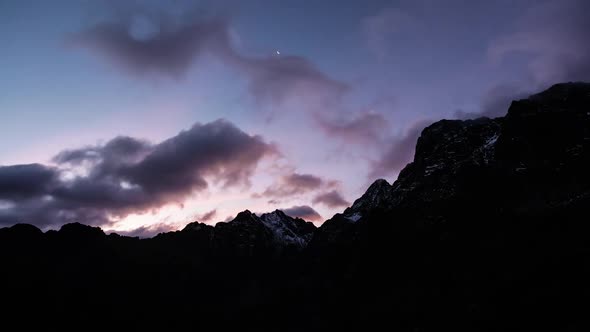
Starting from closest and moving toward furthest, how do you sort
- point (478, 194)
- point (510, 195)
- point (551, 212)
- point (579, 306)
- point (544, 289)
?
point (579, 306) → point (544, 289) → point (551, 212) → point (510, 195) → point (478, 194)

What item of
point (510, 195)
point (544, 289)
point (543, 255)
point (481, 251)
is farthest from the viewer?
point (510, 195)

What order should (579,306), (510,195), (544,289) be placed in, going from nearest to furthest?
(579,306) → (544,289) → (510,195)

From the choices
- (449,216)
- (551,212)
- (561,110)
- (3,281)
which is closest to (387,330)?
(449,216)

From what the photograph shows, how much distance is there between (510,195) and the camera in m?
185

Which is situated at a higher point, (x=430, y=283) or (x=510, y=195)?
(x=510, y=195)

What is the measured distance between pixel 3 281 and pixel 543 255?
9529 inches

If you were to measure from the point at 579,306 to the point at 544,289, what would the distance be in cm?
1394

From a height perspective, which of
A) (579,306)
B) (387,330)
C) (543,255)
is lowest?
(387,330)

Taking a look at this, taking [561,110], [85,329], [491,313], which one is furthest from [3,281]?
[561,110]

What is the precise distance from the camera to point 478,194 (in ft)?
648

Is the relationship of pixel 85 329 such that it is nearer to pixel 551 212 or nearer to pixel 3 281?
pixel 3 281

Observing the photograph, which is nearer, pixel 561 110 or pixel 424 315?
pixel 424 315

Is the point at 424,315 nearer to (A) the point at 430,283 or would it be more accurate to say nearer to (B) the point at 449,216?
(A) the point at 430,283

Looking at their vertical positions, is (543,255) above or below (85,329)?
above
